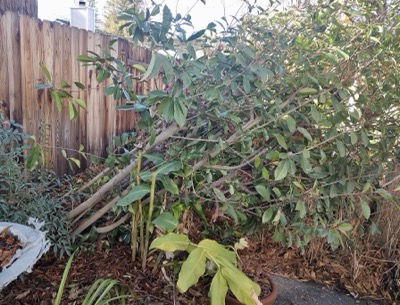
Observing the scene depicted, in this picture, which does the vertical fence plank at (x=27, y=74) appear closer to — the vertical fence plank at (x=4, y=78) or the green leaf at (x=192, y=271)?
the vertical fence plank at (x=4, y=78)

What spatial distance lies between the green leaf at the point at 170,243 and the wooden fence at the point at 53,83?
1.16 m

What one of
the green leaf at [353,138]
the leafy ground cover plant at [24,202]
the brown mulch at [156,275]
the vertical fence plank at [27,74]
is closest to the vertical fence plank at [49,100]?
the vertical fence plank at [27,74]

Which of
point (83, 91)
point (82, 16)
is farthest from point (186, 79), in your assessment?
point (82, 16)

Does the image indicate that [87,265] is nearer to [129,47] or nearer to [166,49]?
[166,49]

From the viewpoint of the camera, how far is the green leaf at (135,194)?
161 centimetres

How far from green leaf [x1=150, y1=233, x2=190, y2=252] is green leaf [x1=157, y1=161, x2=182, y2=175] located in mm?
366

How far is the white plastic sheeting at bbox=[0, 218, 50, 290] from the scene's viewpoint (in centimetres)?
118

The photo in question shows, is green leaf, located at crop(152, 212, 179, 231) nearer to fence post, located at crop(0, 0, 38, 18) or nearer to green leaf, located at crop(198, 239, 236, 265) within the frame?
green leaf, located at crop(198, 239, 236, 265)

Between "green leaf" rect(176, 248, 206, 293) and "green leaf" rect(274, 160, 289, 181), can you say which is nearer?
"green leaf" rect(176, 248, 206, 293)

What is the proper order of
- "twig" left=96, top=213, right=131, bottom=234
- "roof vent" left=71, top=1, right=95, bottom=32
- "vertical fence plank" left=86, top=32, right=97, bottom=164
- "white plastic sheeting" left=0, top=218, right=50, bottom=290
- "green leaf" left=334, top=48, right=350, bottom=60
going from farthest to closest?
"roof vent" left=71, top=1, right=95, bottom=32
"vertical fence plank" left=86, top=32, right=97, bottom=164
"twig" left=96, top=213, right=131, bottom=234
"green leaf" left=334, top=48, right=350, bottom=60
"white plastic sheeting" left=0, top=218, right=50, bottom=290

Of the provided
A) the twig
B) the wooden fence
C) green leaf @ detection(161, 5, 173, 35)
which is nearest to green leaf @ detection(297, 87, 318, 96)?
green leaf @ detection(161, 5, 173, 35)

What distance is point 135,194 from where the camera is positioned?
1.66 m

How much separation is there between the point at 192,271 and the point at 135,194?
55cm

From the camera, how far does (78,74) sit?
297 centimetres
